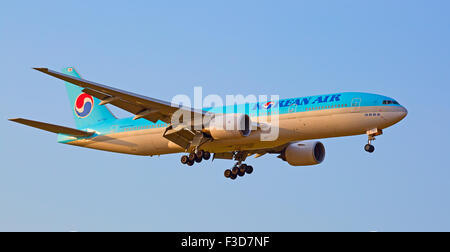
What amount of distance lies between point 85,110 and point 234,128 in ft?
44.8

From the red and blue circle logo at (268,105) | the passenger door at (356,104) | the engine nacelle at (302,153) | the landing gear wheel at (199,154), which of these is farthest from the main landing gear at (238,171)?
the passenger door at (356,104)

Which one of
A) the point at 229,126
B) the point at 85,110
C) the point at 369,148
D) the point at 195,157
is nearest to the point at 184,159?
the point at 195,157

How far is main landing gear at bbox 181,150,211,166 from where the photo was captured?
1822 inches

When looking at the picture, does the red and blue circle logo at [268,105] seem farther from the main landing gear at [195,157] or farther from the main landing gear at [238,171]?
the main landing gear at [238,171]

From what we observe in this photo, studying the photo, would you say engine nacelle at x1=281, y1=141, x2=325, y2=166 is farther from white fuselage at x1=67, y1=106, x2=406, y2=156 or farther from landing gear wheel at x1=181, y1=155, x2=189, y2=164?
landing gear wheel at x1=181, y1=155, x2=189, y2=164

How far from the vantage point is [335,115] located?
4281cm

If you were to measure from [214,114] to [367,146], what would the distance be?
9.15 metres

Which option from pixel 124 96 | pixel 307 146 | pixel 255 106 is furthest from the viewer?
pixel 307 146

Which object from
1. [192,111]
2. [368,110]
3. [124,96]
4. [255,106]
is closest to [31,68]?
[124,96]

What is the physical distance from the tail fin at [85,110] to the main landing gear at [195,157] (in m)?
7.29

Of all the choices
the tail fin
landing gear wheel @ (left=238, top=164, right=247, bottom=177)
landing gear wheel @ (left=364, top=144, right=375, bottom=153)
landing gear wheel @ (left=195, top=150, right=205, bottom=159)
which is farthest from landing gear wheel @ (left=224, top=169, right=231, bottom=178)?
landing gear wheel @ (left=364, top=144, right=375, bottom=153)

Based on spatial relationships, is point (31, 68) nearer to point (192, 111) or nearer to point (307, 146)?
point (192, 111)

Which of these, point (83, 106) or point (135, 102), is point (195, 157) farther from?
point (83, 106)

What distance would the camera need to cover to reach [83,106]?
175 ft
